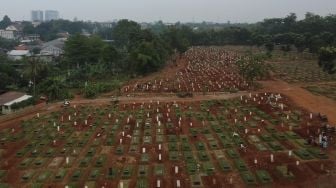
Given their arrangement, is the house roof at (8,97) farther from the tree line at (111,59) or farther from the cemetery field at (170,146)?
the cemetery field at (170,146)

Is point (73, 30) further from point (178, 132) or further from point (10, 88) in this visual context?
point (178, 132)

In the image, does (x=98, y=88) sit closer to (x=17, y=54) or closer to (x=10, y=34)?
(x=17, y=54)

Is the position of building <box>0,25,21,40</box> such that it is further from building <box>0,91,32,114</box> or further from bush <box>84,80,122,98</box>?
bush <box>84,80,122,98</box>

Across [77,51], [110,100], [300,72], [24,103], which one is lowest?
[24,103]

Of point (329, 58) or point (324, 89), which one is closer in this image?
point (324, 89)

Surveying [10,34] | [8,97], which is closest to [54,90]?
[8,97]

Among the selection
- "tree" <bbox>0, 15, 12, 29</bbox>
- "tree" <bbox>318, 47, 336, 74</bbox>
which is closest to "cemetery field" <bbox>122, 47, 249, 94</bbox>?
"tree" <bbox>318, 47, 336, 74</bbox>

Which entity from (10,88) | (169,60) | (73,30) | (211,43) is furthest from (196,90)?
(73,30)
